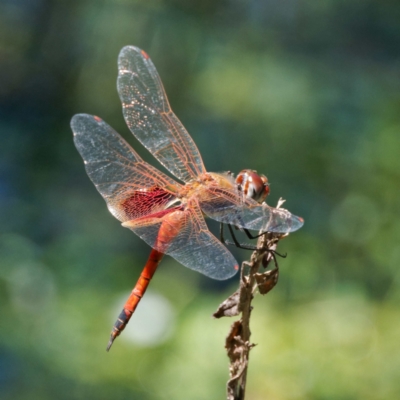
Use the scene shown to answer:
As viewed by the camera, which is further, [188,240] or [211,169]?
[211,169]

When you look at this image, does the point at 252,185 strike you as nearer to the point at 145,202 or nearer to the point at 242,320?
the point at 145,202

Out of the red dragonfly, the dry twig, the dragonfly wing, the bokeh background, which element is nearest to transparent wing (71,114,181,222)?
the red dragonfly

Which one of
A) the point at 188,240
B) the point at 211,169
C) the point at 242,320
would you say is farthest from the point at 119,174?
the point at 211,169

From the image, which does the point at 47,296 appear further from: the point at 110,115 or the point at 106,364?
the point at 110,115

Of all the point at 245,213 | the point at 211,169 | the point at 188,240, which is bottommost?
the point at 211,169

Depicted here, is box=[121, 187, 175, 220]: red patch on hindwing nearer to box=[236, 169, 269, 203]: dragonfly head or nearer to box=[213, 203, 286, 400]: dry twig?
box=[236, 169, 269, 203]: dragonfly head

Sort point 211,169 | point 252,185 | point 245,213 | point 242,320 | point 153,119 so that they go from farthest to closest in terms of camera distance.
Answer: point 211,169 → point 153,119 → point 252,185 → point 245,213 → point 242,320

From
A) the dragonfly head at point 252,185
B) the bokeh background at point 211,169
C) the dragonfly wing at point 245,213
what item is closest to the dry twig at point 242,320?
the dragonfly wing at point 245,213

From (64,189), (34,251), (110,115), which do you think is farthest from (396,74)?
(34,251)
